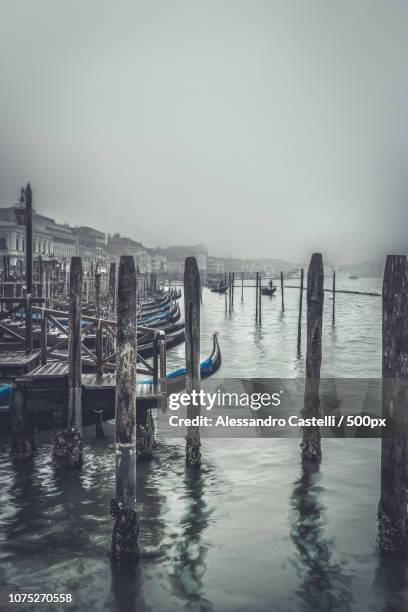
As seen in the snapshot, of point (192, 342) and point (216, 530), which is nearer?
point (216, 530)

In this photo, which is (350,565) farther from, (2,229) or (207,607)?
(2,229)

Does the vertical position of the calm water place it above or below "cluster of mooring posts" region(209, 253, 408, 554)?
below

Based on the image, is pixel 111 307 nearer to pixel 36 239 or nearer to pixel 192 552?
pixel 192 552

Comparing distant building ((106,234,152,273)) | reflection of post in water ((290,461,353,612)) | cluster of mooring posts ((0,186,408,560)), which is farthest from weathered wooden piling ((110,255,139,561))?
distant building ((106,234,152,273))

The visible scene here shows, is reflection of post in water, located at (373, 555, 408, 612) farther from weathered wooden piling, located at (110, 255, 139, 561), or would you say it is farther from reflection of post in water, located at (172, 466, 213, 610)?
weathered wooden piling, located at (110, 255, 139, 561)

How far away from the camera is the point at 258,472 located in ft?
24.1

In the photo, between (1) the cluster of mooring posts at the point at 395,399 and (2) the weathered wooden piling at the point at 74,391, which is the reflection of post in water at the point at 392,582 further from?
(2) the weathered wooden piling at the point at 74,391

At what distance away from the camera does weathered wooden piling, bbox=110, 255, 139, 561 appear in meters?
4.73

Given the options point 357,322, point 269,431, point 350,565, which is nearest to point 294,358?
point 269,431

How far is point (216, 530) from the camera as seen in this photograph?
219 inches

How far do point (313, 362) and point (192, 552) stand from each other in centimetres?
276

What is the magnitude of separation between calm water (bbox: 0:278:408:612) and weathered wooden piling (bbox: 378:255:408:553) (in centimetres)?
73

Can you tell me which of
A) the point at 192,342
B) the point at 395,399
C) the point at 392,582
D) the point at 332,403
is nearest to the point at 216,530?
the point at 392,582

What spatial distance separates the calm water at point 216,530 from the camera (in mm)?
4500
